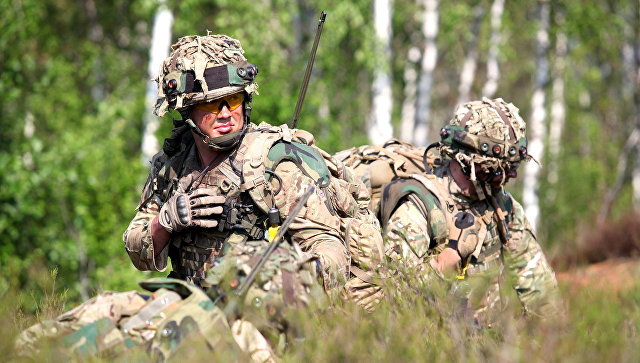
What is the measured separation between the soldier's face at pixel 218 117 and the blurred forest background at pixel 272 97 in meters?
1.11

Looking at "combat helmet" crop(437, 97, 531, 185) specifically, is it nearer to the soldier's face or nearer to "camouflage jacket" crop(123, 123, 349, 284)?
"camouflage jacket" crop(123, 123, 349, 284)

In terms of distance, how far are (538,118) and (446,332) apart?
44.7ft

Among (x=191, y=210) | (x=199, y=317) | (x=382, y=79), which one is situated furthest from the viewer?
(x=382, y=79)

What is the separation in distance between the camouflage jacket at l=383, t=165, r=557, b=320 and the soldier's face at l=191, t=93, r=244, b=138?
1.16m

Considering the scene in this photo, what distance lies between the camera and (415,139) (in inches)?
597

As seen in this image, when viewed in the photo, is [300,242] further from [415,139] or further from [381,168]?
[415,139]

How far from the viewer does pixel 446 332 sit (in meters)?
3.43

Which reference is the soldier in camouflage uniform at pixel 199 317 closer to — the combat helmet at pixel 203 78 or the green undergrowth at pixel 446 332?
the green undergrowth at pixel 446 332

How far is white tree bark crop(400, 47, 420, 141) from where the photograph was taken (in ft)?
72.4

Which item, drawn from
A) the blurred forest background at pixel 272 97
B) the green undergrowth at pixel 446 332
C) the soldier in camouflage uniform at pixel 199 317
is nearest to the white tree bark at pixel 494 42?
the blurred forest background at pixel 272 97

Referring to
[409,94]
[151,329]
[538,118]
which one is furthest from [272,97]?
[409,94]

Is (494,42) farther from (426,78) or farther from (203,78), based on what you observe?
(203,78)

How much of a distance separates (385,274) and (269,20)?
11.7 meters

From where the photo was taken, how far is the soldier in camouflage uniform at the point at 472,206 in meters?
5.32
